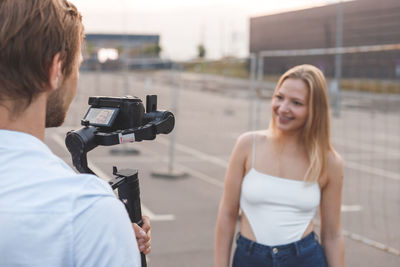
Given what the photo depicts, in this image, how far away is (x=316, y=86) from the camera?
2.48 meters

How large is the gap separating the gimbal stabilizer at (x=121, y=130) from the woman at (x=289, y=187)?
1217mm

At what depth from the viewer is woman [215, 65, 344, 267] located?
2.28m

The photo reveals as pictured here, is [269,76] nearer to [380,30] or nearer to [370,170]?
[380,30]

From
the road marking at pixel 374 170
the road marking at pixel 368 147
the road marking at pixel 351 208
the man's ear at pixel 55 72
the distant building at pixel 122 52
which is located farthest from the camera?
the distant building at pixel 122 52

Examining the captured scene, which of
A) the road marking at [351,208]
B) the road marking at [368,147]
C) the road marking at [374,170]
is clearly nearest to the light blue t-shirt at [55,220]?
the road marking at [351,208]

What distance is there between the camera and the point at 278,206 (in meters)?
2.34

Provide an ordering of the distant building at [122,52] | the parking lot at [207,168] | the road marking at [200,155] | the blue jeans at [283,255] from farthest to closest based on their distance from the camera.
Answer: the distant building at [122,52]
the road marking at [200,155]
the parking lot at [207,168]
the blue jeans at [283,255]

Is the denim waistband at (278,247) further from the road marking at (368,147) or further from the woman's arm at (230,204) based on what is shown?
the road marking at (368,147)

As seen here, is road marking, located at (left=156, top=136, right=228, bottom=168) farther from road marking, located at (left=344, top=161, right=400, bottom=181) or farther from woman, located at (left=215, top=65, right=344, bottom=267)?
woman, located at (left=215, top=65, right=344, bottom=267)

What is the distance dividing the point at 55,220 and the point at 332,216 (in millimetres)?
1841

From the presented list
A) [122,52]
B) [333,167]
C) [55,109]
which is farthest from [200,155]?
[122,52]

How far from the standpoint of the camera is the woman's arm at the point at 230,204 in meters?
2.45

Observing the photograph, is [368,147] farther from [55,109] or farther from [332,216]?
[55,109]

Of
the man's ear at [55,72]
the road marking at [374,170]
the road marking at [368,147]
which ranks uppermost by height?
the man's ear at [55,72]
